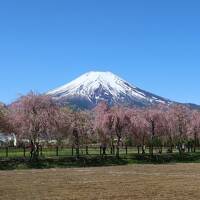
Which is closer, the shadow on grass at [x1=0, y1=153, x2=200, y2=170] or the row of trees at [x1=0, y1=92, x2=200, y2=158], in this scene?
the shadow on grass at [x1=0, y1=153, x2=200, y2=170]

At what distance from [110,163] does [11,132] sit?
1486 centimetres

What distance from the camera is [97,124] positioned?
86938 mm

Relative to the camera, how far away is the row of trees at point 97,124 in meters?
75.4

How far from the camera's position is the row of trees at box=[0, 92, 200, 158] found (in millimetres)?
75438

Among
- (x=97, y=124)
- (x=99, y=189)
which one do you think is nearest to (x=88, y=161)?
(x=97, y=124)

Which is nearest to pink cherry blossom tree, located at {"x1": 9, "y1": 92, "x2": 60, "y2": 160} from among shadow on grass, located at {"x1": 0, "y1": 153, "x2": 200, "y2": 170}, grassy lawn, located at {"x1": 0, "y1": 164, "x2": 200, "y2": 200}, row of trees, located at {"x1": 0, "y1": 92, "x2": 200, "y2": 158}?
row of trees, located at {"x1": 0, "y1": 92, "x2": 200, "y2": 158}

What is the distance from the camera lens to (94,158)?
76375mm

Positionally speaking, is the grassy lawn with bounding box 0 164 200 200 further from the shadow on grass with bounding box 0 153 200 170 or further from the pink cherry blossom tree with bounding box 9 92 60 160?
the pink cherry blossom tree with bounding box 9 92 60 160

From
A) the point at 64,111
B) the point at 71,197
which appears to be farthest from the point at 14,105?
the point at 71,197

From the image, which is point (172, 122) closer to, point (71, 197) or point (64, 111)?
point (64, 111)

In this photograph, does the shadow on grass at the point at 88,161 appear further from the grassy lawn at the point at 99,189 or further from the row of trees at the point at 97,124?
the grassy lawn at the point at 99,189

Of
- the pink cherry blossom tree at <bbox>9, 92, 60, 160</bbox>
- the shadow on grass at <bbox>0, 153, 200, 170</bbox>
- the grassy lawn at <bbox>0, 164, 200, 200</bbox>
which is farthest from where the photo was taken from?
the pink cherry blossom tree at <bbox>9, 92, 60, 160</bbox>

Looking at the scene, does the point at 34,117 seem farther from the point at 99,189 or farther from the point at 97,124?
the point at 99,189

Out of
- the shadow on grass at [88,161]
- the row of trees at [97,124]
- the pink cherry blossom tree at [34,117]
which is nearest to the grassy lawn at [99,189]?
the shadow on grass at [88,161]
